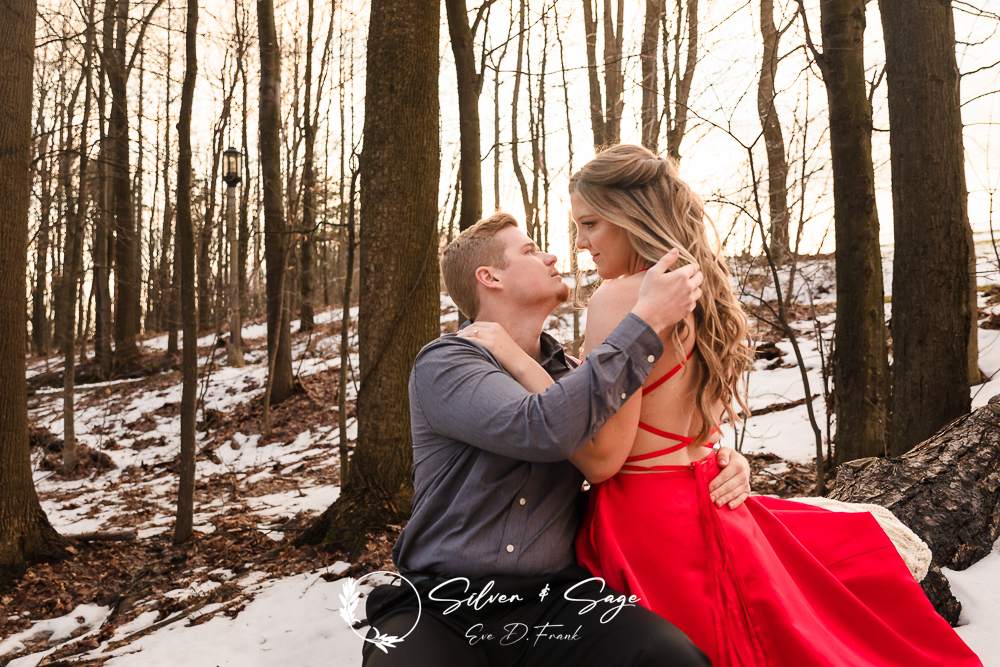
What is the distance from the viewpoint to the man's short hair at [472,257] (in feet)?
7.18

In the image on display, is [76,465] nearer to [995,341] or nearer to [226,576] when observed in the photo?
[226,576]

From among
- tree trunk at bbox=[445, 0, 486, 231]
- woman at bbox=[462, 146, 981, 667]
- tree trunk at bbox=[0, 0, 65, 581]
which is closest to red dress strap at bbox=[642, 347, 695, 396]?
woman at bbox=[462, 146, 981, 667]

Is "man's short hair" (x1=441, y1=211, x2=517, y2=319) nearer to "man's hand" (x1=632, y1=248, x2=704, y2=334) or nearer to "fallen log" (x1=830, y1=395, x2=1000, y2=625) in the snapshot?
"man's hand" (x1=632, y1=248, x2=704, y2=334)

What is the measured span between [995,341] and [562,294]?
20.6 ft

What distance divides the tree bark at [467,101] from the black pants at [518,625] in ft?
14.5

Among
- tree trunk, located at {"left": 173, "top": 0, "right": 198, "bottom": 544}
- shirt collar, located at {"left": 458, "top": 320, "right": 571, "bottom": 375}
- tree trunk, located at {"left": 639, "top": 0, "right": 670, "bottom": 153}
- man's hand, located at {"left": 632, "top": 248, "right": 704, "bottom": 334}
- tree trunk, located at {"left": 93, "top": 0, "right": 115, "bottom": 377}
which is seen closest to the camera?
man's hand, located at {"left": 632, "top": 248, "right": 704, "bottom": 334}

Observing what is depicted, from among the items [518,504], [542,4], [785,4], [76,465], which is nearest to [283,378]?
[76,465]

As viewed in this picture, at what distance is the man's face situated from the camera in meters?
2.16

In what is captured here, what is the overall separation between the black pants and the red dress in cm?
13

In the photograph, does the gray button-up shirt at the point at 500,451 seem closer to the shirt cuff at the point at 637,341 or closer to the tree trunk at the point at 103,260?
the shirt cuff at the point at 637,341

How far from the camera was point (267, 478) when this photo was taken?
767 centimetres

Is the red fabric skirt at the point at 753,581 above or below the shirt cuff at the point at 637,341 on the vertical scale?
below

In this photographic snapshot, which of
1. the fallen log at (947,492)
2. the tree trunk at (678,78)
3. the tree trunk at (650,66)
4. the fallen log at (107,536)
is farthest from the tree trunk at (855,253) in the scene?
the fallen log at (107,536)

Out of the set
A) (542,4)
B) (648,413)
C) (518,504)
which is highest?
(542,4)
